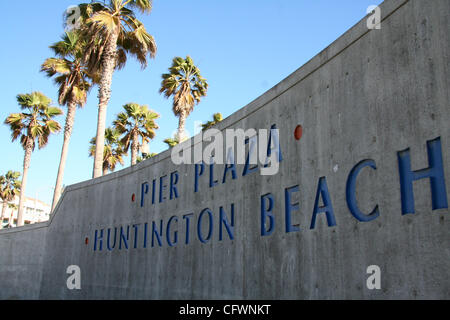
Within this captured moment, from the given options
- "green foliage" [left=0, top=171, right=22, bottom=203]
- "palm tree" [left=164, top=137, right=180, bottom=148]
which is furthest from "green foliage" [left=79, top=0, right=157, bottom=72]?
"green foliage" [left=0, top=171, right=22, bottom=203]

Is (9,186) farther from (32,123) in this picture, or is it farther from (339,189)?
(339,189)

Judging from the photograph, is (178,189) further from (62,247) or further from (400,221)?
(62,247)

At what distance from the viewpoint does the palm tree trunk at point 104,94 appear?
16.6m

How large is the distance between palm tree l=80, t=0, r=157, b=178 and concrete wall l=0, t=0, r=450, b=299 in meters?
7.88

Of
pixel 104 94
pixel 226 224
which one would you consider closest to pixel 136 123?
pixel 104 94

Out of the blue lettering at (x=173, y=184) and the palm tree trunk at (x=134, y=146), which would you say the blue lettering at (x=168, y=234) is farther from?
the palm tree trunk at (x=134, y=146)

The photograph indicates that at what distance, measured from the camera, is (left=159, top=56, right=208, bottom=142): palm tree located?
81.6 ft

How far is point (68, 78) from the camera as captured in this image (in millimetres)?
23109

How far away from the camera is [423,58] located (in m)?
4.29

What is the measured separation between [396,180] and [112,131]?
30978 millimetres

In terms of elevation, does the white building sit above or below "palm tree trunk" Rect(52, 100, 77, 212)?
above

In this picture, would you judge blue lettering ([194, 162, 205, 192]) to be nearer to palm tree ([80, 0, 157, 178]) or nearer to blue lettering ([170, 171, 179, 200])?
blue lettering ([170, 171, 179, 200])

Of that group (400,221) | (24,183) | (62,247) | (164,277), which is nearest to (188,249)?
(164,277)

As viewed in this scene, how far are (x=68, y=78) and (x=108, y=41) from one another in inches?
287
